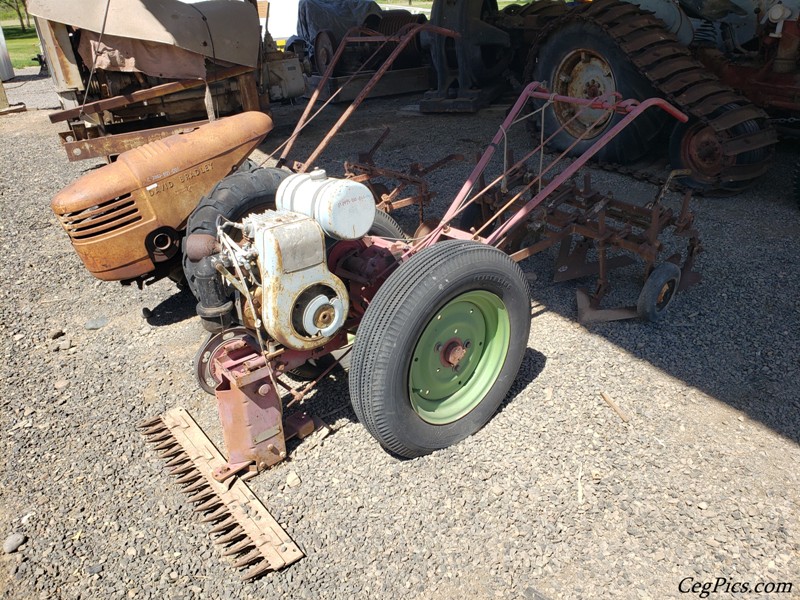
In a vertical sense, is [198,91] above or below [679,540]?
above

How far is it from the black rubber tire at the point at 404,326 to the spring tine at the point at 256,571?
0.62 m

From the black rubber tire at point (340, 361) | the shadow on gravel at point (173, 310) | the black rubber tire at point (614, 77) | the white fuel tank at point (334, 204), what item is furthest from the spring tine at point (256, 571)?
the black rubber tire at point (614, 77)

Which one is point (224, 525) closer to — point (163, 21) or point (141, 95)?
point (141, 95)

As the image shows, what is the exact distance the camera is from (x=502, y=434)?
2.88 m

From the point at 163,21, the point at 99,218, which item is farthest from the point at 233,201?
the point at 163,21

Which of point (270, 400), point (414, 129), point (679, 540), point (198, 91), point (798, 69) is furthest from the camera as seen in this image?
point (414, 129)

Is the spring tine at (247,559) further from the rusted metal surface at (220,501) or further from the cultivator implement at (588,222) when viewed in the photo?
the cultivator implement at (588,222)

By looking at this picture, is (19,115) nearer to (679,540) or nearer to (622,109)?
(622,109)

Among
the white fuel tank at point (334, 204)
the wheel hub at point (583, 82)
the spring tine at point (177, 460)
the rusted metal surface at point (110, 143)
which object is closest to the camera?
the white fuel tank at point (334, 204)

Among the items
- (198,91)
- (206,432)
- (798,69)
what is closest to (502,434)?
(206,432)

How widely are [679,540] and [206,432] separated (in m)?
2.12

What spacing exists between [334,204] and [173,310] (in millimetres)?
2254

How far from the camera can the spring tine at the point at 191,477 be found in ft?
9.00

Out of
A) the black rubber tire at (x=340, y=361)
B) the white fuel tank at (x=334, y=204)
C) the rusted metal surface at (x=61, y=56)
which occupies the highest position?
the rusted metal surface at (x=61, y=56)
